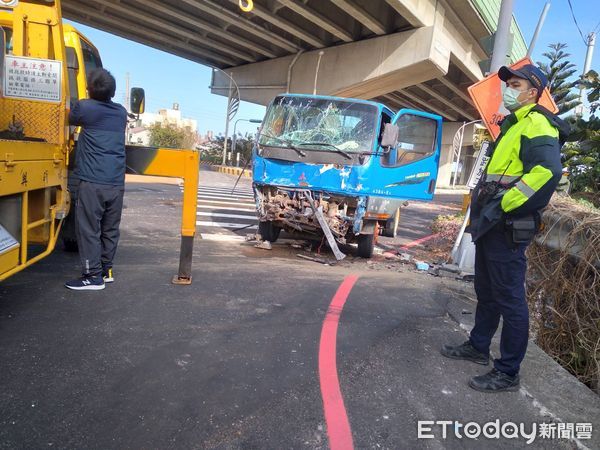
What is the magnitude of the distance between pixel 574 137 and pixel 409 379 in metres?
6.17

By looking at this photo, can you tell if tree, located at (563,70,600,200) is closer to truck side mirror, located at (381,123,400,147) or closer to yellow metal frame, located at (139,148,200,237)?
truck side mirror, located at (381,123,400,147)

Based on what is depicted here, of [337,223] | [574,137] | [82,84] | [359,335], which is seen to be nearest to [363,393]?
[359,335]

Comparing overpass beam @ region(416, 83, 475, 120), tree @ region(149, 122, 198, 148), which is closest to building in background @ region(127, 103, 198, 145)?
tree @ region(149, 122, 198, 148)

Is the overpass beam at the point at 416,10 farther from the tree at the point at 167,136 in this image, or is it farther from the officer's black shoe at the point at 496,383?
the tree at the point at 167,136

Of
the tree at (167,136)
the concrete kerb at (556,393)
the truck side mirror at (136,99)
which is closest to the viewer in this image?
the concrete kerb at (556,393)

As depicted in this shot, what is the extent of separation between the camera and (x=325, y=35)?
19891 millimetres

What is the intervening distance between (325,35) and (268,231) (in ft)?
49.5

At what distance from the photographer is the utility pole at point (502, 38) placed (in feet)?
23.0

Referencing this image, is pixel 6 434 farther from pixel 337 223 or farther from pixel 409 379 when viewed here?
pixel 337 223

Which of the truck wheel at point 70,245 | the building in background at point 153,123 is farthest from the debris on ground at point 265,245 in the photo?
the building in background at point 153,123

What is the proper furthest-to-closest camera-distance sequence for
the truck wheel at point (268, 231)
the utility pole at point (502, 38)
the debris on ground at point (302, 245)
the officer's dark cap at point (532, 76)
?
the debris on ground at point (302, 245)
the truck wheel at point (268, 231)
the utility pole at point (502, 38)
the officer's dark cap at point (532, 76)

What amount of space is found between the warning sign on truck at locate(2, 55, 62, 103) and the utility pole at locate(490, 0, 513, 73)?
613 centimetres

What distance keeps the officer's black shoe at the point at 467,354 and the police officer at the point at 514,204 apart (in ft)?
0.94

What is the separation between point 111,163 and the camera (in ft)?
13.3
